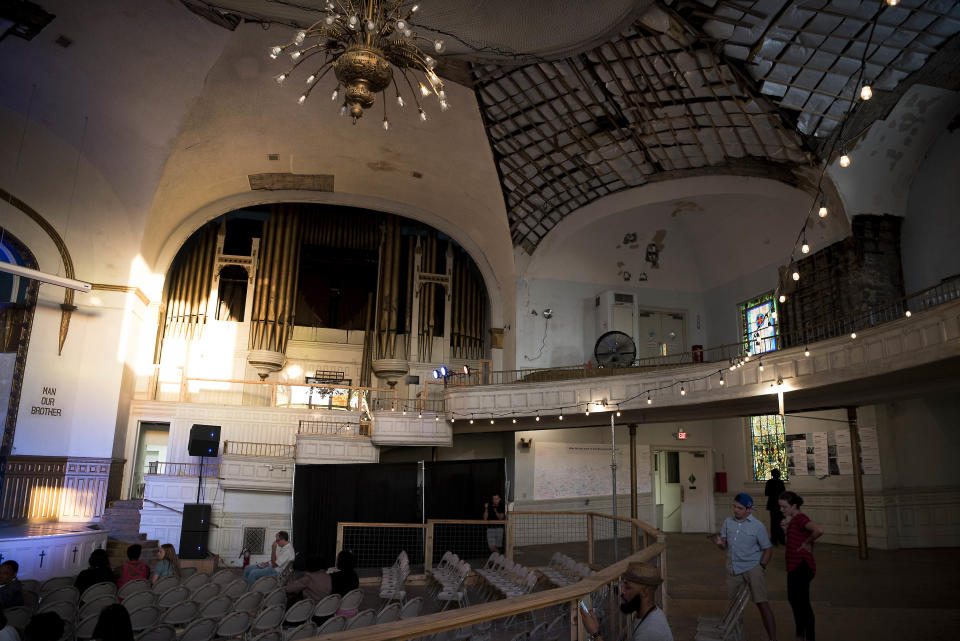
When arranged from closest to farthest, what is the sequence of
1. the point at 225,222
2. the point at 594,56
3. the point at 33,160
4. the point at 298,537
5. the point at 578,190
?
the point at 594,56 < the point at 298,537 < the point at 33,160 < the point at 578,190 < the point at 225,222

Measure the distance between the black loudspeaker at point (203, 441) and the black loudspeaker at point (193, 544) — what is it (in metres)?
1.49

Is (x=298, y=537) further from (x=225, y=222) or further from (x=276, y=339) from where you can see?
(x=225, y=222)

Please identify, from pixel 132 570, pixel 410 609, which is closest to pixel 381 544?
pixel 132 570

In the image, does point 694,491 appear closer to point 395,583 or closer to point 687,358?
point 687,358

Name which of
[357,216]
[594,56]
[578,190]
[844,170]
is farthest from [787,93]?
[357,216]

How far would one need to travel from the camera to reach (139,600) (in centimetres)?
530

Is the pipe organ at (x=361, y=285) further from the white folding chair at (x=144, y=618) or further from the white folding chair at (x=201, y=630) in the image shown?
the white folding chair at (x=201, y=630)

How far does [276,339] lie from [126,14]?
312 inches

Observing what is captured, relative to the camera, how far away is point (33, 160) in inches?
520

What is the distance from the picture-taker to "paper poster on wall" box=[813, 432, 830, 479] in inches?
500

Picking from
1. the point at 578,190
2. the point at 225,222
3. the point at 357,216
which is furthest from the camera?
the point at 357,216

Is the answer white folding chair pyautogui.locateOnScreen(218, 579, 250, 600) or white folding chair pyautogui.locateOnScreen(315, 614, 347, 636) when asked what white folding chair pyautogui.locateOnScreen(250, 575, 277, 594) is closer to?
white folding chair pyautogui.locateOnScreen(218, 579, 250, 600)

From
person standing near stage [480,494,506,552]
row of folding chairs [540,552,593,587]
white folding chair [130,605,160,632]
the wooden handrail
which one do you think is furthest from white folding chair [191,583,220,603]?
person standing near stage [480,494,506,552]

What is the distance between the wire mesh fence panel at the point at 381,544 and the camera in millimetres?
11227
